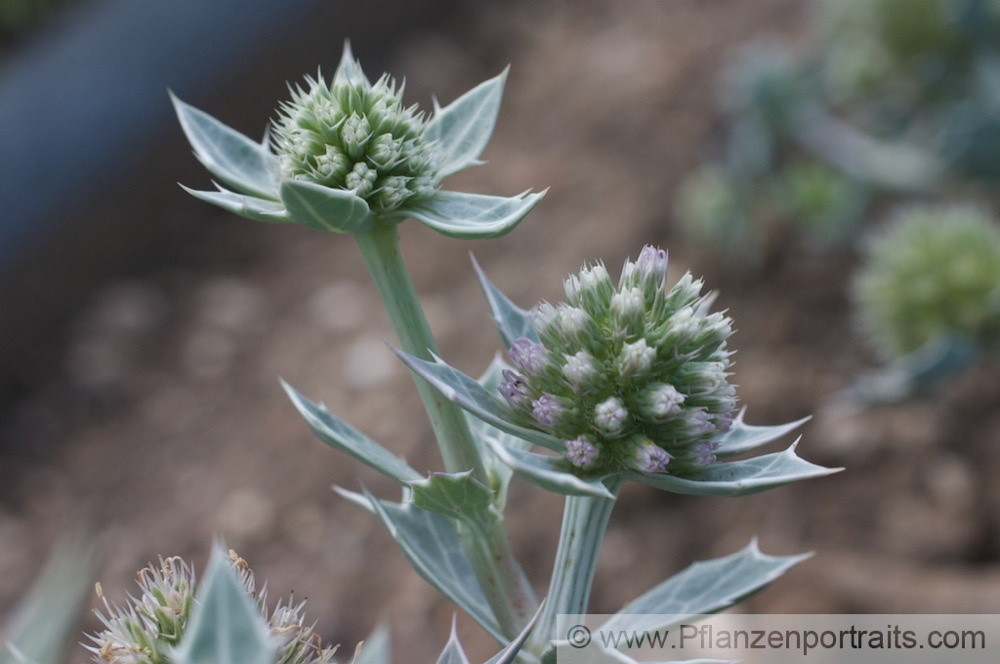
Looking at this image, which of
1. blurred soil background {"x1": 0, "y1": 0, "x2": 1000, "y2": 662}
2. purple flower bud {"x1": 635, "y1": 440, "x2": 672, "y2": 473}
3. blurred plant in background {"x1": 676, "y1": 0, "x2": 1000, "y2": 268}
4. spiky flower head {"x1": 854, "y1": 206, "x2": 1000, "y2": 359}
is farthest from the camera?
blurred plant in background {"x1": 676, "y1": 0, "x2": 1000, "y2": 268}

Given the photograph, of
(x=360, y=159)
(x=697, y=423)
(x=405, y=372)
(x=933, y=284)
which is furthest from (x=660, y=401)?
(x=405, y=372)

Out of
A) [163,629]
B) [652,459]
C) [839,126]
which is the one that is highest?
[839,126]

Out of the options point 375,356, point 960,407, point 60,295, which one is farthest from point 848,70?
point 60,295

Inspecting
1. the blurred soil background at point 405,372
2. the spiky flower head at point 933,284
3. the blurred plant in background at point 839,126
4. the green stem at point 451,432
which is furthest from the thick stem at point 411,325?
the blurred plant in background at point 839,126

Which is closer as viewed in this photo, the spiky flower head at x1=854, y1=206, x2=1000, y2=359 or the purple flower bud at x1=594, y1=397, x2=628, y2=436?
the purple flower bud at x1=594, y1=397, x2=628, y2=436

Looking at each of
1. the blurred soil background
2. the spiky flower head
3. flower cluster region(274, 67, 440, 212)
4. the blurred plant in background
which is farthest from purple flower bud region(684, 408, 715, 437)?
the blurred plant in background

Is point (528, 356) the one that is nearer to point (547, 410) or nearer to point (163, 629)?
point (547, 410)

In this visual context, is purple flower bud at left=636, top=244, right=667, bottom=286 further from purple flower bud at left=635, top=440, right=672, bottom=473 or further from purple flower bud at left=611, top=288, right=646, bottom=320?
purple flower bud at left=635, top=440, right=672, bottom=473
